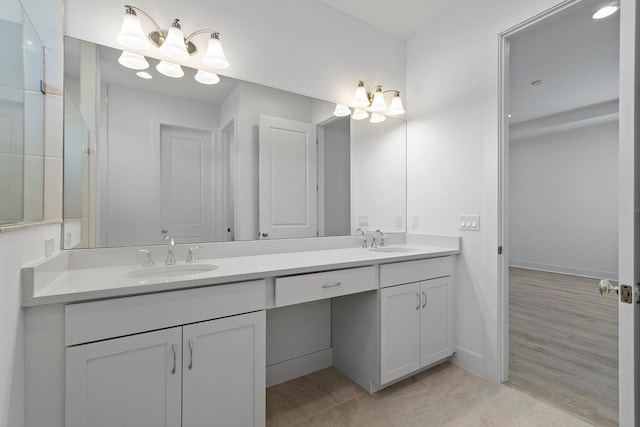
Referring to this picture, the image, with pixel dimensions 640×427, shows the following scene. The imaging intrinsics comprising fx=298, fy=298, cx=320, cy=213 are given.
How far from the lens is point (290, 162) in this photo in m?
2.11

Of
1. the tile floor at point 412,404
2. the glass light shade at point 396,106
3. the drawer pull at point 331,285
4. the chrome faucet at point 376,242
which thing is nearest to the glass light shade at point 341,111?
the glass light shade at point 396,106

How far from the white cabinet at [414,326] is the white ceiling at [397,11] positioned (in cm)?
202

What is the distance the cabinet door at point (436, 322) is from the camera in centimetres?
198

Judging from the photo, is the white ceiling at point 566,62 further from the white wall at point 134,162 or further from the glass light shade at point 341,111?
the white wall at point 134,162

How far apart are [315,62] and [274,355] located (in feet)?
6.78

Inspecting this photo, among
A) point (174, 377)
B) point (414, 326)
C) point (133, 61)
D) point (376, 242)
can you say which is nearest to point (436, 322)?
point (414, 326)

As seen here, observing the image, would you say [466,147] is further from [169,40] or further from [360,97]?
[169,40]

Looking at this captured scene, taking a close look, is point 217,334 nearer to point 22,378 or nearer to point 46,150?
point 22,378

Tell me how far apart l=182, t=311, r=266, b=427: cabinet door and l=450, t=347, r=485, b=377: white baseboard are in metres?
1.51

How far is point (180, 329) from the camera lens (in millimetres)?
1175

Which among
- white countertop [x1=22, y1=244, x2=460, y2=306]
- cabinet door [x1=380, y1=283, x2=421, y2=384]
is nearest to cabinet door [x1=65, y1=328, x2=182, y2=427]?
white countertop [x1=22, y1=244, x2=460, y2=306]

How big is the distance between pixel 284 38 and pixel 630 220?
2.02m

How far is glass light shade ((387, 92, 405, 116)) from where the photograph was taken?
2467mm

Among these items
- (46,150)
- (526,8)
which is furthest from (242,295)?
(526,8)
